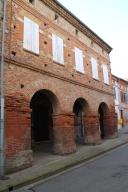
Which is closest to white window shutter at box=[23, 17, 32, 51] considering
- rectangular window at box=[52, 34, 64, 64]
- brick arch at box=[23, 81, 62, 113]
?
brick arch at box=[23, 81, 62, 113]

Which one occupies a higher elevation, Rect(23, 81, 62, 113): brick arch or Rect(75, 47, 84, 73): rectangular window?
Rect(75, 47, 84, 73): rectangular window

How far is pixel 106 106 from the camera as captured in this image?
19.6 metres

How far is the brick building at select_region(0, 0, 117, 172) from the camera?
33.0 ft

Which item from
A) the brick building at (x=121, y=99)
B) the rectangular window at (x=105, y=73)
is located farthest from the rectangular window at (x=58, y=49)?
the brick building at (x=121, y=99)

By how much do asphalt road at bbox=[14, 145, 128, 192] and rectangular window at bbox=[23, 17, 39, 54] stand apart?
6.21m

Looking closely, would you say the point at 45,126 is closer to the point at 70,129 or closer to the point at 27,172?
the point at 70,129

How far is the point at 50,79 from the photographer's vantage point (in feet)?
41.2

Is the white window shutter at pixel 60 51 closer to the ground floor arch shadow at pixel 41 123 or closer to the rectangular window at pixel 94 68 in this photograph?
the ground floor arch shadow at pixel 41 123

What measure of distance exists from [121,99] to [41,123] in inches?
726

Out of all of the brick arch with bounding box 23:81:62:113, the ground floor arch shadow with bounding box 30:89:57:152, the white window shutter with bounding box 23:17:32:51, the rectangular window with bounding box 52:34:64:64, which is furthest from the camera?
the ground floor arch shadow with bounding box 30:89:57:152

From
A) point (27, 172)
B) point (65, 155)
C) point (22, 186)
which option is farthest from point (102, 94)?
point (22, 186)

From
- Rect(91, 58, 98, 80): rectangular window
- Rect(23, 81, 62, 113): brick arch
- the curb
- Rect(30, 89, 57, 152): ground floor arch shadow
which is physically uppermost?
Rect(91, 58, 98, 80): rectangular window

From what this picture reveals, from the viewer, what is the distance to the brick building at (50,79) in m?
10.1

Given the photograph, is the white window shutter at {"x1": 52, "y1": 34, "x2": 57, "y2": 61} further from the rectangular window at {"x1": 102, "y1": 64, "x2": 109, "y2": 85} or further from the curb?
the rectangular window at {"x1": 102, "y1": 64, "x2": 109, "y2": 85}
